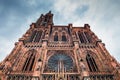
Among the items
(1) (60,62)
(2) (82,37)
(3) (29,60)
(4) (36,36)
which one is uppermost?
(4) (36,36)

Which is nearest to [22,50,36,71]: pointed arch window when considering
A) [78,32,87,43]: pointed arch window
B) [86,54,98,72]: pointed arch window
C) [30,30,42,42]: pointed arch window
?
[30,30,42,42]: pointed arch window

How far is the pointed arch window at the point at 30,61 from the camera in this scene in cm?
2069

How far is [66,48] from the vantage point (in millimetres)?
24750

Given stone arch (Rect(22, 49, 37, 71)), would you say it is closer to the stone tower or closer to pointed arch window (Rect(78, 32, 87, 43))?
the stone tower

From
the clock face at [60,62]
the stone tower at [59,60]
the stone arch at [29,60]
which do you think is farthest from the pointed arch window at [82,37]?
the stone arch at [29,60]

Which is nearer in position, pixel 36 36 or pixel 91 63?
pixel 91 63

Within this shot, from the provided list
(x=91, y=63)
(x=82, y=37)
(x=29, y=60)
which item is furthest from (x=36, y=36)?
(x=91, y=63)

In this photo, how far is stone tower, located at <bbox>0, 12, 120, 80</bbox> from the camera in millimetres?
18469

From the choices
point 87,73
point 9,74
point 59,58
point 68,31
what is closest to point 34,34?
point 68,31

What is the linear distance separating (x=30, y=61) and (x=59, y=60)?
4051 millimetres

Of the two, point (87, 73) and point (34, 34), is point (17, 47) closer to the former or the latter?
point (34, 34)

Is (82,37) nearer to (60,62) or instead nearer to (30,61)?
(60,62)

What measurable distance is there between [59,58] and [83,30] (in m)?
11.3

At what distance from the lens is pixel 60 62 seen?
21.7 meters
